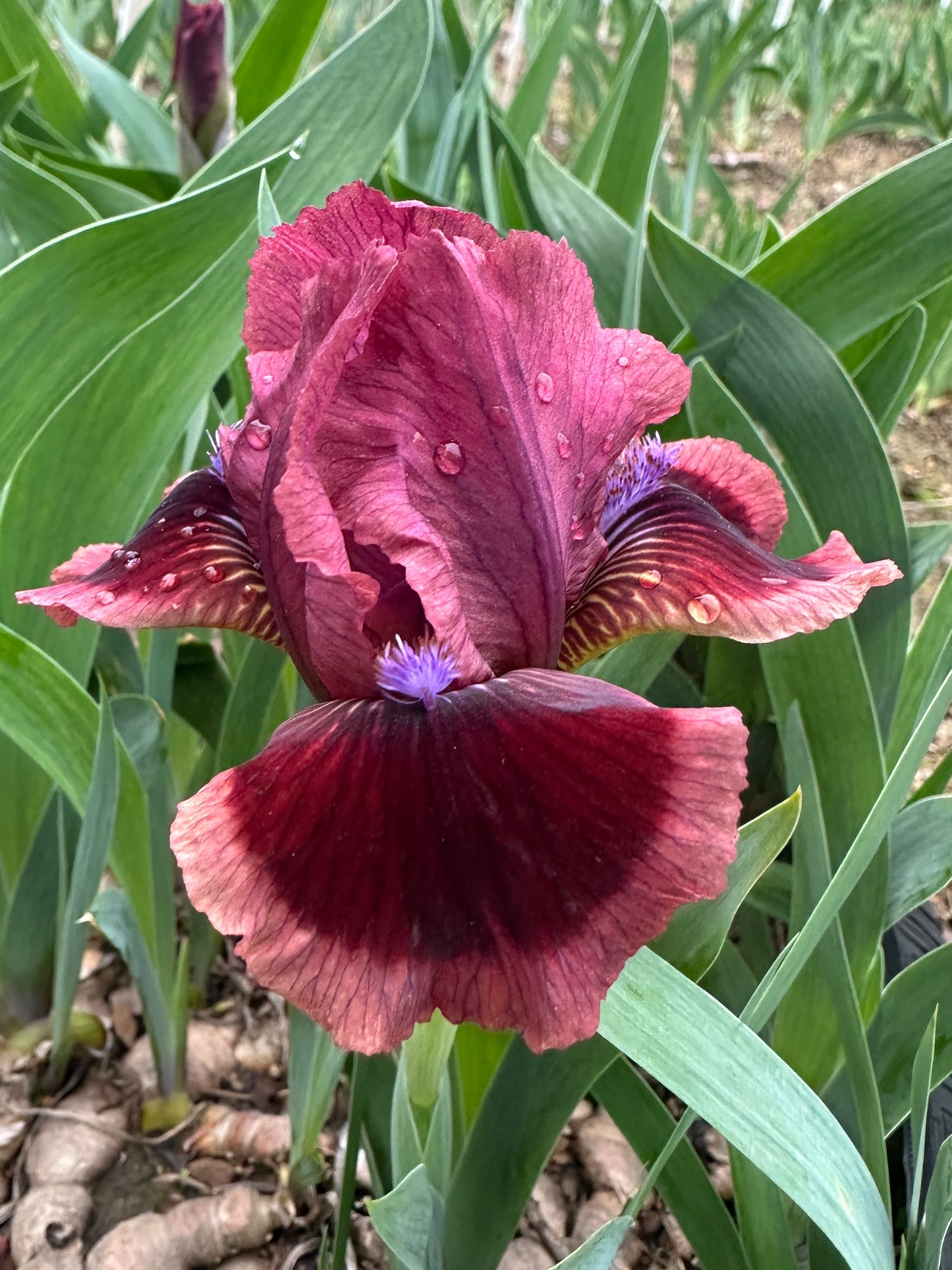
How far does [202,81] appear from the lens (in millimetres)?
1202

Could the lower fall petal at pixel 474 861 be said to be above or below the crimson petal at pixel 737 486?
below

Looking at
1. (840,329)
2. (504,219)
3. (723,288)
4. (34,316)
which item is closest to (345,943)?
(34,316)

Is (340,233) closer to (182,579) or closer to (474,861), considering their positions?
(182,579)

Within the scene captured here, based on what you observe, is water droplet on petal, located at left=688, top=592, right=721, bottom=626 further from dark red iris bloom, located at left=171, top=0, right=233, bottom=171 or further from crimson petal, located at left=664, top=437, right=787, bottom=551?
dark red iris bloom, located at left=171, top=0, right=233, bottom=171

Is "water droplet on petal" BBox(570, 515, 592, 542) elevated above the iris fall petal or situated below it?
above

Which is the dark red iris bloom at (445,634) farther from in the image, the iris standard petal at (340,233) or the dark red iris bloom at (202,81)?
the dark red iris bloom at (202,81)

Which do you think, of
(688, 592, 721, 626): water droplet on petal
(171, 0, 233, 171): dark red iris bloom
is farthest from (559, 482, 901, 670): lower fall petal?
(171, 0, 233, 171): dark red iris bloom

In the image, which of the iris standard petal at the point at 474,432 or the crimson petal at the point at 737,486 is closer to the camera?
the iris standard petal at the point at 474,432

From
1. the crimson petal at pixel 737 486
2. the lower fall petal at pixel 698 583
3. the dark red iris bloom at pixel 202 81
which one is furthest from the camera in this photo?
the dark red iris bloom at pixel 202 81

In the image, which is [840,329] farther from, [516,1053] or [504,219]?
[516,1053]

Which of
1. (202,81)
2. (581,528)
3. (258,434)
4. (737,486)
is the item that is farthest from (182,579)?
(202,81)

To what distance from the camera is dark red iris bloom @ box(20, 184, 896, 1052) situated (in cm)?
39

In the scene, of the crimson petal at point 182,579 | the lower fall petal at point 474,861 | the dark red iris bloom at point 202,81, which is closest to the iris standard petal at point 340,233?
the crimson petal at point 182,579

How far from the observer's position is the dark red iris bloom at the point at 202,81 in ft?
3.94
